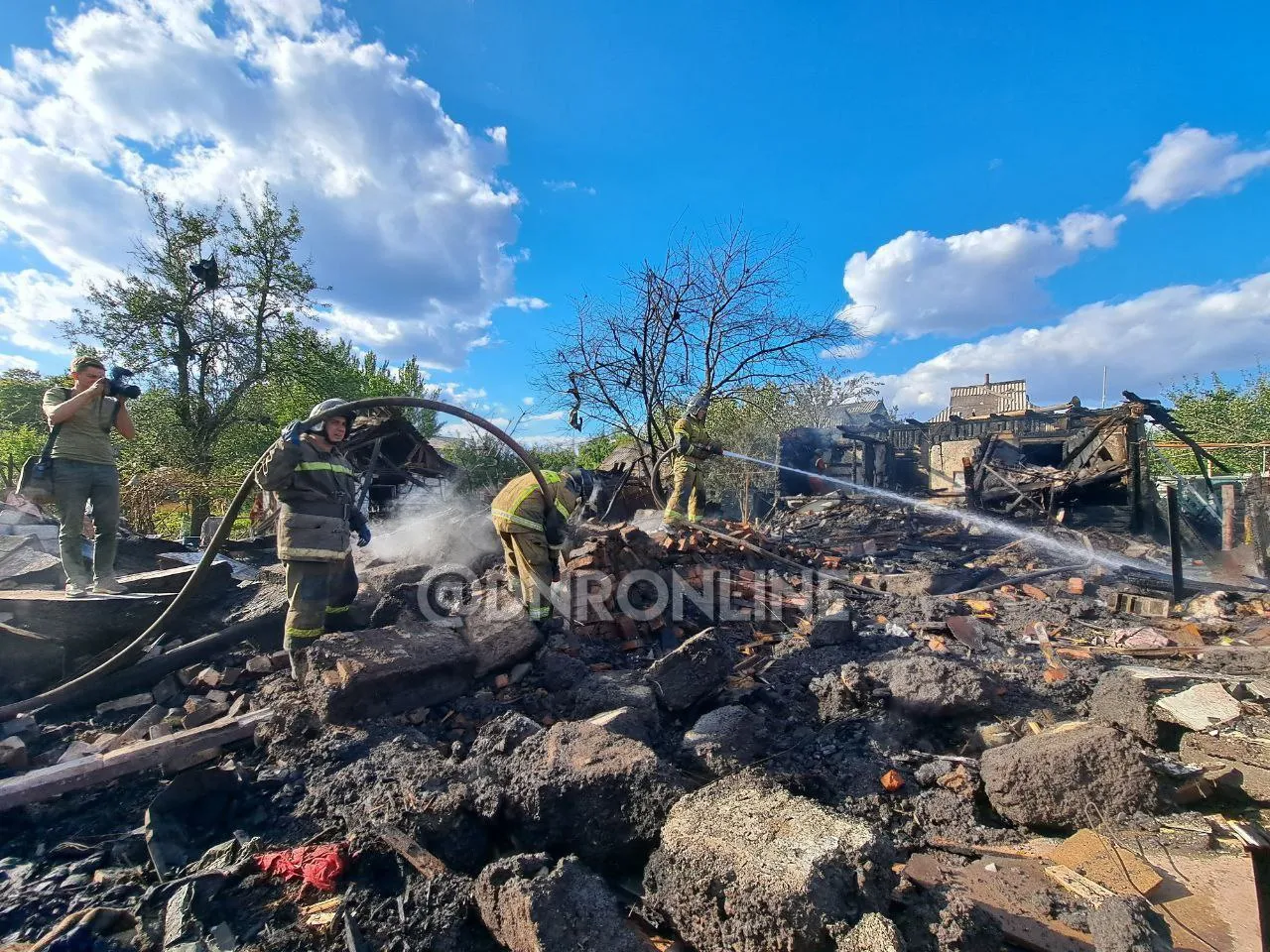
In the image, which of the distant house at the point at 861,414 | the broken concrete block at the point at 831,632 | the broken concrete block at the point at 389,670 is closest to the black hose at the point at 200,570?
the broken concrete block at the point at 389,670

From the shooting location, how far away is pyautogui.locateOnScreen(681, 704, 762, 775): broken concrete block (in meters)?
3.22

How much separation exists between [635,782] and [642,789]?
0.04 m

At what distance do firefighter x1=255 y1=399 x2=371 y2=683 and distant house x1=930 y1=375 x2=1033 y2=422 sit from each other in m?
30.2

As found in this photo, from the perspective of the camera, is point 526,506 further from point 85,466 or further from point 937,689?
point 85,466

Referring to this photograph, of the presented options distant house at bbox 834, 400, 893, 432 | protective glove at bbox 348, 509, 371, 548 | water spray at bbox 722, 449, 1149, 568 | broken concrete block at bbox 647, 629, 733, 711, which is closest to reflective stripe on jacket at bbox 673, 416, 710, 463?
water spray at bbox 722, 449, 1149, 568

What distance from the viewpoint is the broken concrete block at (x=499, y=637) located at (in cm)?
435

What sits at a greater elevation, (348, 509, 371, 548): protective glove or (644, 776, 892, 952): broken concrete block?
(348, 509, 371, 548): protective glove

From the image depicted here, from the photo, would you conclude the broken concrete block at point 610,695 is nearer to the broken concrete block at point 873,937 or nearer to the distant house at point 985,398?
the broken concrete block at point 873,937

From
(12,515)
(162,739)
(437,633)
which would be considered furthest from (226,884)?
(12,515)

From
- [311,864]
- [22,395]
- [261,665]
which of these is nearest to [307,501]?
[261,665]

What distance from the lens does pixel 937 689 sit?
378 cm

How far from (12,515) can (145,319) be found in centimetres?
1123

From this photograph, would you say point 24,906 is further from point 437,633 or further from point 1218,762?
point 1218,762

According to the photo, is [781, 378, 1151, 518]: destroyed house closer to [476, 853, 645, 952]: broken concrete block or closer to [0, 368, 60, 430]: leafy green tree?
[476, 853, 645, 952]: broken concrete block
